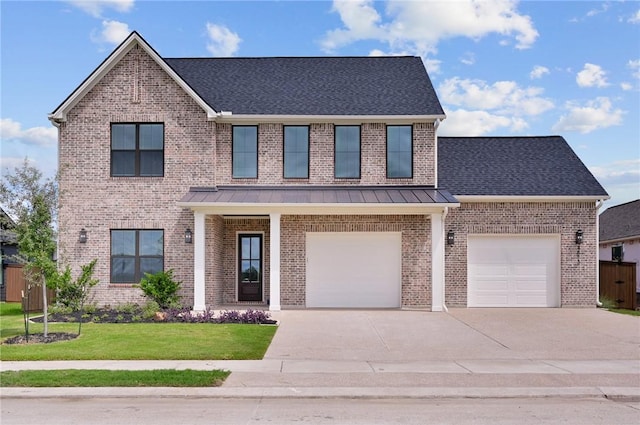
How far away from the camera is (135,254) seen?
1914 centimetres

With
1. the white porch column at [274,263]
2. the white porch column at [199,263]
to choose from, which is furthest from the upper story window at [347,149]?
the white porch column at [199,263]

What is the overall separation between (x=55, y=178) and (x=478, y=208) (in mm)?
13702

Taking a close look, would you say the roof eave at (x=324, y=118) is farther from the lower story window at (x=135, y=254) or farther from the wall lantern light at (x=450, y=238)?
the lower story window at (x=135, y=254)

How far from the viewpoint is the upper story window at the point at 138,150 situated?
764 inches

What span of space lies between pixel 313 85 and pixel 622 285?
13775 millimetres

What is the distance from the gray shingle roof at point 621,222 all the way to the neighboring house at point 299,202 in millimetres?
12674

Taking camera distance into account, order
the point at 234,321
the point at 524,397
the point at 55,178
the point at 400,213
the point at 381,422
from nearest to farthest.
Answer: the point at 381,422 → the point at 524,397 → the point at 55,178 → the point at 234,321 → the point at 400,213

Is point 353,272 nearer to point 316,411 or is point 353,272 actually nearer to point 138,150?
point 138,150

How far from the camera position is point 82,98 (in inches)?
763

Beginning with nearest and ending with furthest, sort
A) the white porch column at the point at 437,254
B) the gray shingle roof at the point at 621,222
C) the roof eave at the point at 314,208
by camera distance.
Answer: the roof eave at the point at 314,208 → the white porch column at the point at 437,254 → the gray shingle roof at the point at 621,222

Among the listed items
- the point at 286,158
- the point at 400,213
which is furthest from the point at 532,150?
the point at 286,158

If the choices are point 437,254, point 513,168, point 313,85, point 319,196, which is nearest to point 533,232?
point 513,168

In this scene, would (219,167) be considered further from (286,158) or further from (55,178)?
(55,178)

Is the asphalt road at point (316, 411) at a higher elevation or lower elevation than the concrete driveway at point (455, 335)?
higher
